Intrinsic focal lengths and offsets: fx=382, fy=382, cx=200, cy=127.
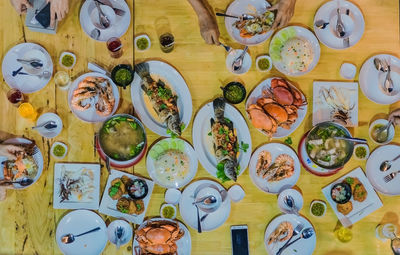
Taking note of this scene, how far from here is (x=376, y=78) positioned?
323 centimetres

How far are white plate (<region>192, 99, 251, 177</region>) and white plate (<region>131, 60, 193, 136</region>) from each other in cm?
11

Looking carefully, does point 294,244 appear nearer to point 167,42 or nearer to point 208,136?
point 208,136

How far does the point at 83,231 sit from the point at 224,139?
54.8 inches

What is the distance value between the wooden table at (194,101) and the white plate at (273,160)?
6 cm

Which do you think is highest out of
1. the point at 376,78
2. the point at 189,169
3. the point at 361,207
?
the point at 376,78

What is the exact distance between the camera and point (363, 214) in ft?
10.5

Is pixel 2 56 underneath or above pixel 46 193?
above

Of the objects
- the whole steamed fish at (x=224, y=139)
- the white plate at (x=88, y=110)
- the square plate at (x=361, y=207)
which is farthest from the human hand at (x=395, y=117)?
the white plate at (x=88, y=110)

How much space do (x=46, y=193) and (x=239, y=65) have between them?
75.6 inches

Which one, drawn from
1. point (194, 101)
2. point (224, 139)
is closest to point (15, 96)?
point (194, 101)

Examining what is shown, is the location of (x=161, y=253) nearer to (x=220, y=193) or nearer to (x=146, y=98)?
(x=220, y=193)

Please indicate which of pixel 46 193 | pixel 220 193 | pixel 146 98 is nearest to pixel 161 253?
pixel 220 193

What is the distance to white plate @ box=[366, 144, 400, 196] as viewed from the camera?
10.5ft

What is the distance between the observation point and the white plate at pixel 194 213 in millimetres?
3170
